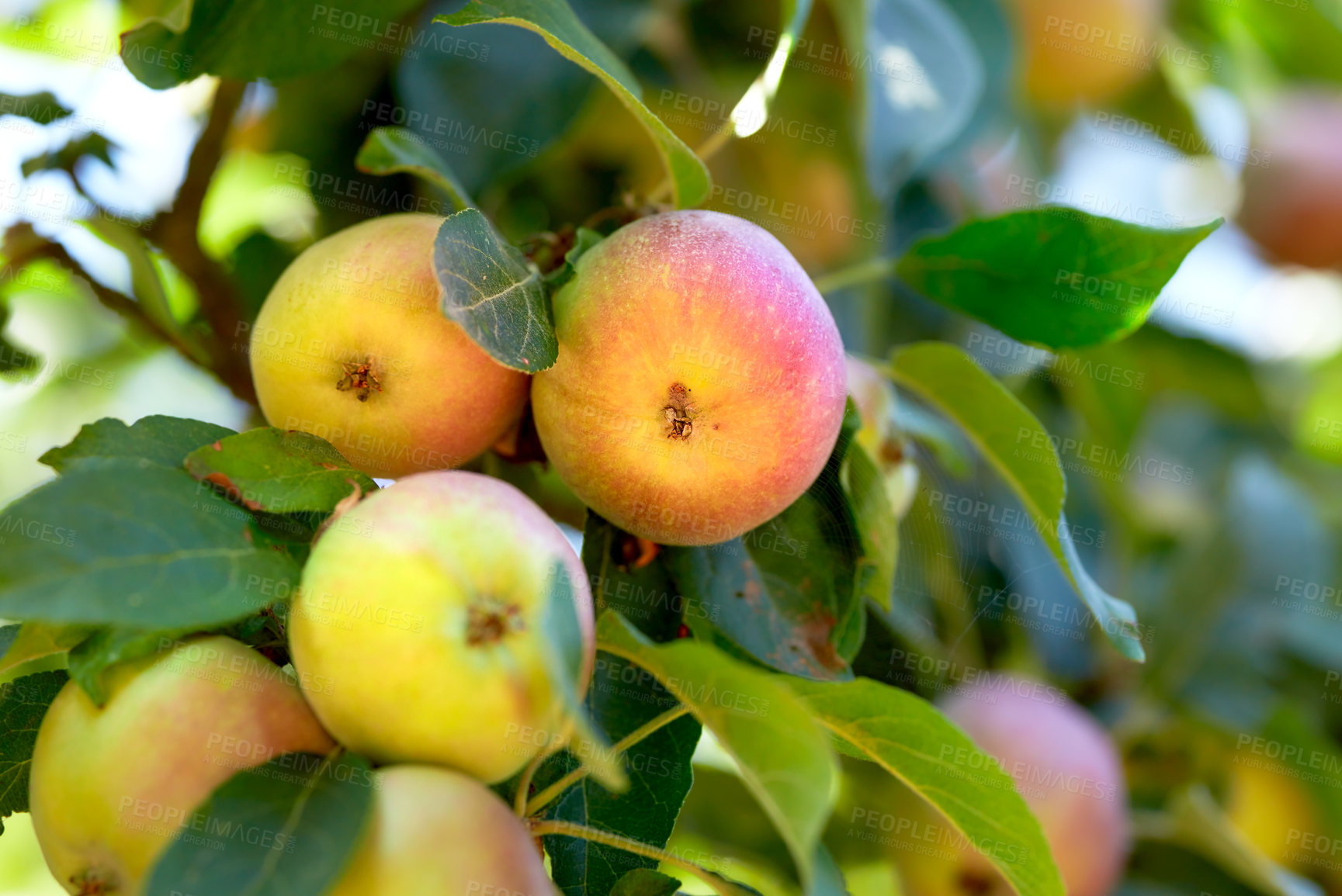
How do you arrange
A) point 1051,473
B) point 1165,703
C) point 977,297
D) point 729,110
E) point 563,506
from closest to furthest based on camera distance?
→ point 1051,473
point 977,297
point 563,506
point 729,110
point 1165,703

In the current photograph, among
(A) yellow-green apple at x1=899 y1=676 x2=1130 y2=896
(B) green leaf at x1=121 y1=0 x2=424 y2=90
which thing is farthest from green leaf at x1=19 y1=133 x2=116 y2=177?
(A) yellow-green apple at x1=899 y1=676 x2=1130 y2=896

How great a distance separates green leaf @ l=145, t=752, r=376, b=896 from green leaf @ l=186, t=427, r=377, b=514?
0.15 metres

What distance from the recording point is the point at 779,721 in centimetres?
55

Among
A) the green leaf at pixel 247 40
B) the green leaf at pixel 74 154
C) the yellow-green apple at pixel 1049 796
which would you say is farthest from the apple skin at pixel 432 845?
the yellow-green apple at pixel 1049 796

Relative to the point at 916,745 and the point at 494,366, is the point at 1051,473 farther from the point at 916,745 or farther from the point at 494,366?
the point at 494,366

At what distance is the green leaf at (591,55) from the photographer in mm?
745

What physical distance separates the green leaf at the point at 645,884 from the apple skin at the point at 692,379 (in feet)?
0.73

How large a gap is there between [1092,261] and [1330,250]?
1689 millimetres

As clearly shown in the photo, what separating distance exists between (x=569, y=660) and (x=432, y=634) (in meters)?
0.09

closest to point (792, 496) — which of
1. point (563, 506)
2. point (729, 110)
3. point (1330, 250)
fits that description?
point (563, 506)

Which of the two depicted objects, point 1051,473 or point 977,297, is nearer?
point 1051,473

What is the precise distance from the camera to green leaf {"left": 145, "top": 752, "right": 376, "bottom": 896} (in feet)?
1.69

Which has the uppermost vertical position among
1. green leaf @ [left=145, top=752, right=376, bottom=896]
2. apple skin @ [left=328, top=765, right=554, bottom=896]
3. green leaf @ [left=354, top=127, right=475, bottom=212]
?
green leaf @ [left=354, top=127, right=475, bottom=212]

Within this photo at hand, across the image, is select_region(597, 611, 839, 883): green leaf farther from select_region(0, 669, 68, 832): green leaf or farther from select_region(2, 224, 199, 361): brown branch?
select_region(2, 224, 199, 361): brown branch
